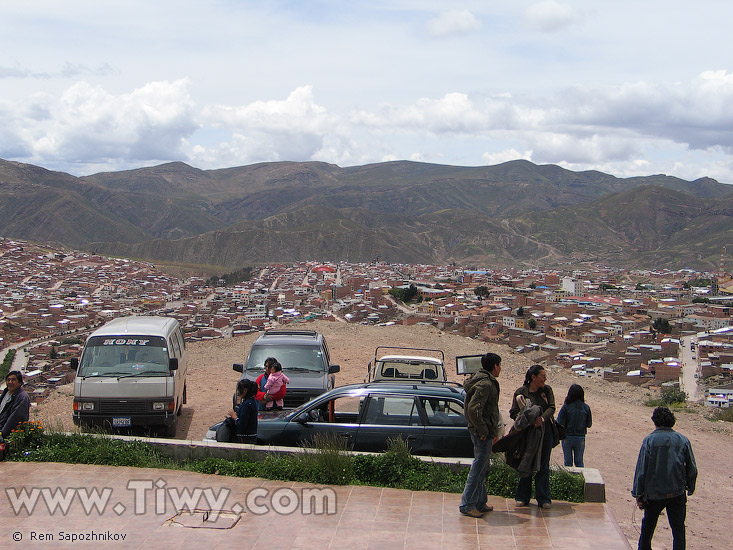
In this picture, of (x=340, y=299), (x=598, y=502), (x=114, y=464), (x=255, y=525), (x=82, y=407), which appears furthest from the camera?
(x=340, y=299)

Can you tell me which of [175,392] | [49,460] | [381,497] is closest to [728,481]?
[381,497]

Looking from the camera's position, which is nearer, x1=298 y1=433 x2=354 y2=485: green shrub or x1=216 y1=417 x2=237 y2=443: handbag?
x1=298 y1=433 x2=354 y2=485: green shrub

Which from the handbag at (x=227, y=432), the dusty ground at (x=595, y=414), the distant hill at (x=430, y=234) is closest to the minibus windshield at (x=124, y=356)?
the dusty ground at (x=595, y=414)

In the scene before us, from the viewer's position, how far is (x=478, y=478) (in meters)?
5.63

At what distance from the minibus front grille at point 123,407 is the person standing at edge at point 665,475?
6470 millimetres

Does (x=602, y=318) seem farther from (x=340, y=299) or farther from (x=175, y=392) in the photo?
(x=175, y=392)

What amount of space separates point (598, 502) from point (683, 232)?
150311mm

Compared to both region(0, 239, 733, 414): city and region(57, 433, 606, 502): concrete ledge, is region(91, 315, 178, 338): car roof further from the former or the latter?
region(0, 239, 733, 414): city

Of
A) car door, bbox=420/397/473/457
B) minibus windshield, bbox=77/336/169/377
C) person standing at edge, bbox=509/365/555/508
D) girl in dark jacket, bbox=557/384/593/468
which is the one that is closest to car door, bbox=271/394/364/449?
car door, bbox=420/397/473/457

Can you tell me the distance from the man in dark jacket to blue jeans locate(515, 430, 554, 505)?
5.39m

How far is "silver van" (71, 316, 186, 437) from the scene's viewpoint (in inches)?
356

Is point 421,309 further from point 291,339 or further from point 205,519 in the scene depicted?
point 205,519

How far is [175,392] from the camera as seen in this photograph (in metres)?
9.61

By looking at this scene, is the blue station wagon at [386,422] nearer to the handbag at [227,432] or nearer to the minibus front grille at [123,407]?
the handbag at [227,432]
